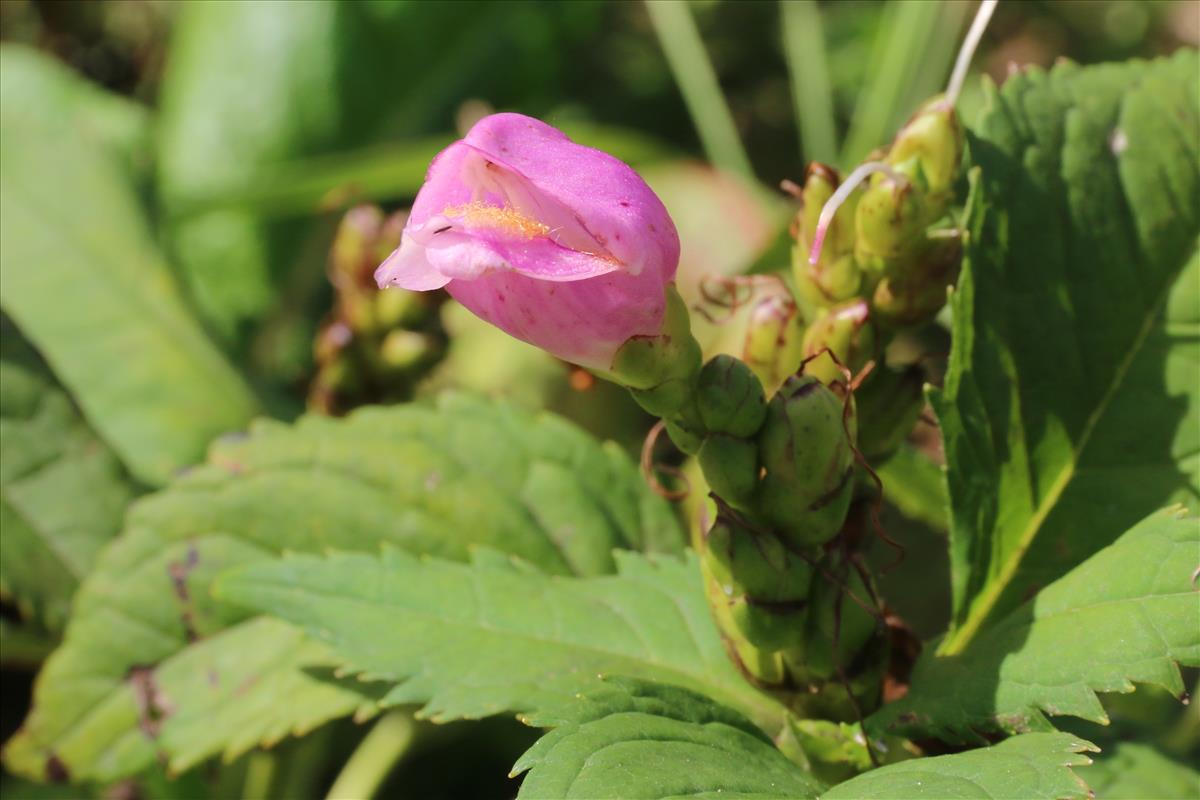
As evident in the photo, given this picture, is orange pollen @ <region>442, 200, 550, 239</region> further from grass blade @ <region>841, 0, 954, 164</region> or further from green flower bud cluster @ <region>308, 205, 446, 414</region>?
grass blade @ <region>841, 0, 954, 164</region>

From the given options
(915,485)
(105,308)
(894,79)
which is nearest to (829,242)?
(915,485)

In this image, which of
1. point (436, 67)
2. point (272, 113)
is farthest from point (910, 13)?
point (272, 113)

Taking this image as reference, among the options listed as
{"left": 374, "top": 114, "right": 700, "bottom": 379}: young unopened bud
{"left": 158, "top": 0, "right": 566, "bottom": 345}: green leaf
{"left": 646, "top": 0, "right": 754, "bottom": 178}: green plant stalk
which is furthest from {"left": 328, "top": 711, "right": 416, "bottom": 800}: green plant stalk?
{"left": 646, "top": 0, "right": 754, "bottom": 178}: green plant stalk

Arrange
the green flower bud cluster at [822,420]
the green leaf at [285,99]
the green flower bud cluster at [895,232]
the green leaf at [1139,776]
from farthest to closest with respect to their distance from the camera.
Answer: the green leaf at [285,99] < the green leaf at [1139,776] < the green flower bud cluster at [895,232] < the green flower bud cluster at [822,420]

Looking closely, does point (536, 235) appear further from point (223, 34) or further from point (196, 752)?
point (223, 34)

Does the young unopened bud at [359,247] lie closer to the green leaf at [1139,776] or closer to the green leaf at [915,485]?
the green leaf at [915,485]

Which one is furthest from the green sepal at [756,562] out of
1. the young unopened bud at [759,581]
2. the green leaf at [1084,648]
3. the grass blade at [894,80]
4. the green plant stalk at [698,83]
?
the green plant stalk at [698,83]

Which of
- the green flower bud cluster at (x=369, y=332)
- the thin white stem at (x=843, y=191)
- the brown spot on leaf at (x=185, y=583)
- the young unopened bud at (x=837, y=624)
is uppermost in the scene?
the thin white stem at (x=843, y=191)
